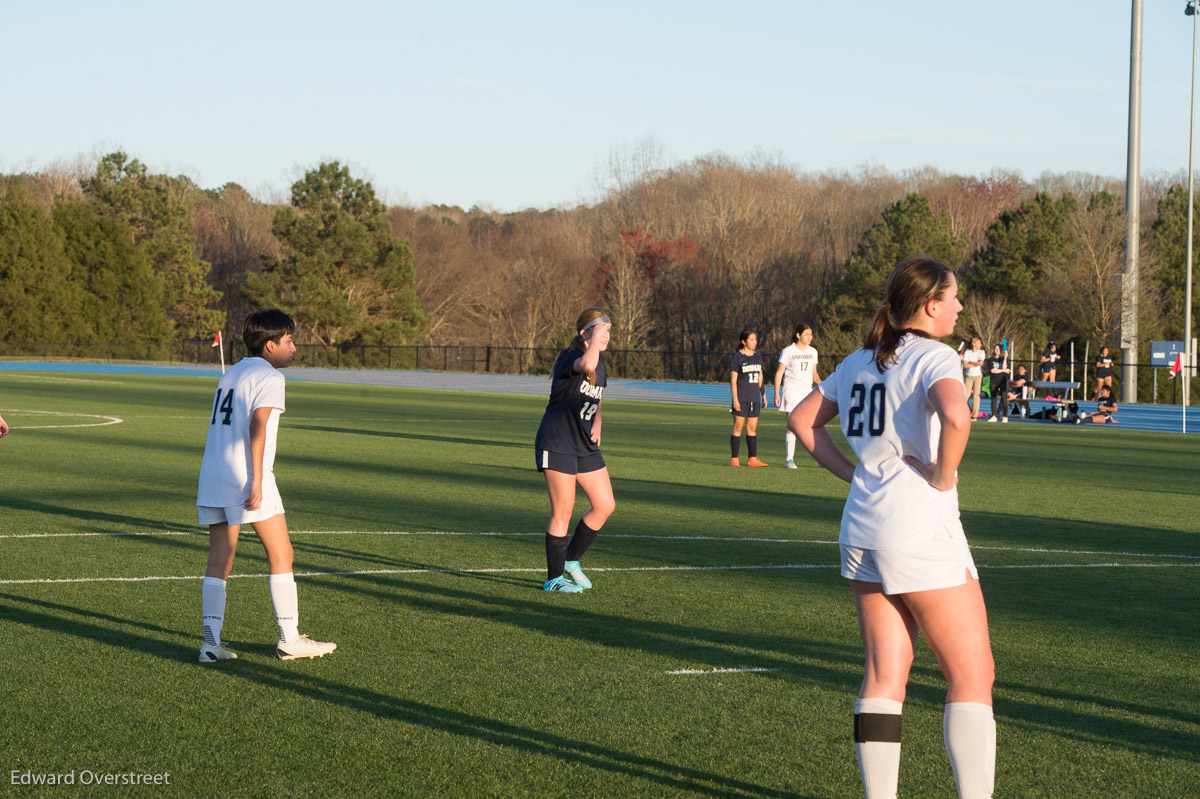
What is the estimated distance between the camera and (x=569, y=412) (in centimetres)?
775

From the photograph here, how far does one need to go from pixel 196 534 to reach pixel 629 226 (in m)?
67.1

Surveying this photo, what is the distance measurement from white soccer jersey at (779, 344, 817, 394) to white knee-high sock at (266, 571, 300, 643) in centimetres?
1048

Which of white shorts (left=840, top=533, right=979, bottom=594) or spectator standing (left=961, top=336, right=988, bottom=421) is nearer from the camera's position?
white shorts (left=840, top=533, right=979, bottom=594)

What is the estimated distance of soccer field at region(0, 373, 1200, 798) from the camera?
450cm

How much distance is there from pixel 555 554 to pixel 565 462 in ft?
2.00

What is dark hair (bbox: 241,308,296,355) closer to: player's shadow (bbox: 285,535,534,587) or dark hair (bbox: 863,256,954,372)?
player's shadow (bbox: 285,535,534,587)

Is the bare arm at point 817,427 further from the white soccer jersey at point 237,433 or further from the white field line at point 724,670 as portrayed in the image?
the white soccer jersey at point 237,433

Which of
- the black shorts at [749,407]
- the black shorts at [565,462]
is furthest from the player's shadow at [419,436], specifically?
the black shorts at [565,462]

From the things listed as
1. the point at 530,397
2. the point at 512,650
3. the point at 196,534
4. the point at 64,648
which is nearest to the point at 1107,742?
the point at 512,650

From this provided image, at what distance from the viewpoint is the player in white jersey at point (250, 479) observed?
579cm

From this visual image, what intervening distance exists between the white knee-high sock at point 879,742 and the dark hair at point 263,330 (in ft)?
11.5

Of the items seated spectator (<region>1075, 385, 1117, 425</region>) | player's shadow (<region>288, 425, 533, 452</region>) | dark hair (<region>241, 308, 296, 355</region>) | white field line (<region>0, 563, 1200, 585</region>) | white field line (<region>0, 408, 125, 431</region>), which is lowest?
white field line (<region>0, 563, 1200, 585</region>)

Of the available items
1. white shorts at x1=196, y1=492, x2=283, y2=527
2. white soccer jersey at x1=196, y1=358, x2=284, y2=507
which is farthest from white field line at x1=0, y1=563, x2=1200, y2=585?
white soccer jersey at x1=196, y1=358, x2=284, y2=507

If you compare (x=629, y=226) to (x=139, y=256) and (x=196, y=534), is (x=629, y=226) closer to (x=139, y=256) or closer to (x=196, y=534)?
(x=139, y=256)
